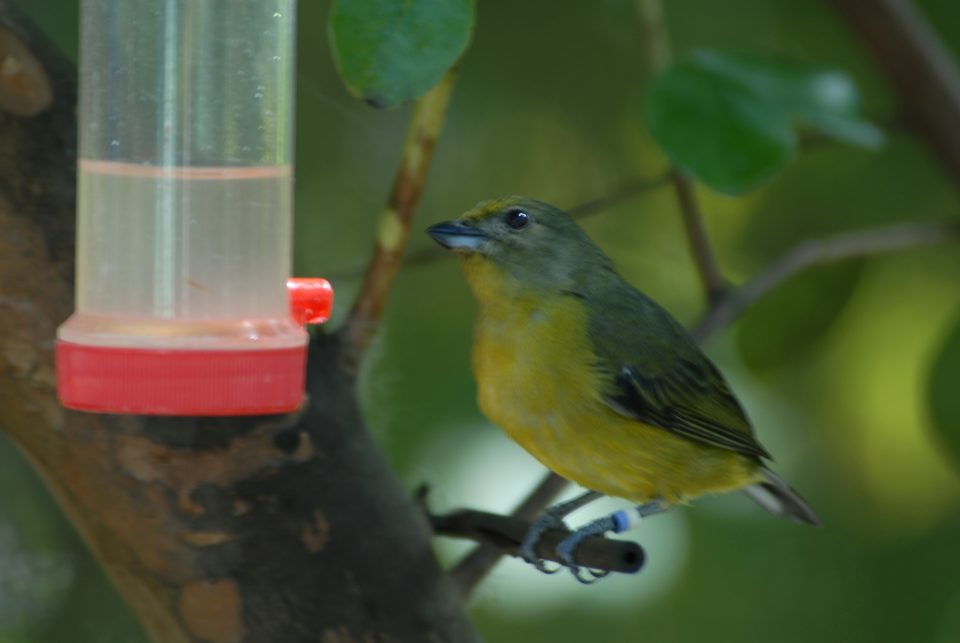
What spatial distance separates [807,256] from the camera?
126 inches

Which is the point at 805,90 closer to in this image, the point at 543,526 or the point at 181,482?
the point at 543,526

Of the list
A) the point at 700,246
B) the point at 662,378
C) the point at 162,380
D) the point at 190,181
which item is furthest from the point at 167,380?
the point at 700,246

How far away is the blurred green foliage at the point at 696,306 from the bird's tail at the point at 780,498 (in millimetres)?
478

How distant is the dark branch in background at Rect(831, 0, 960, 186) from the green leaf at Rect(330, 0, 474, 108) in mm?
1810

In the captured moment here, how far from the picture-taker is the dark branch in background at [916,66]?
11.6 ft

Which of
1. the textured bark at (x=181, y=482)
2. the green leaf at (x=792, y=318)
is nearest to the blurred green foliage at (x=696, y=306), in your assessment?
the green leaf at (x=792, y=318)

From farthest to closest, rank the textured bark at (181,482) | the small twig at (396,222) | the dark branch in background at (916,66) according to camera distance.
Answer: the dark branch in background at (916,66)
the small twig at (396,222)
the textured bark at (181,482)

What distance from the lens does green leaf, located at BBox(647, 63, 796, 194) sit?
2.63 metres

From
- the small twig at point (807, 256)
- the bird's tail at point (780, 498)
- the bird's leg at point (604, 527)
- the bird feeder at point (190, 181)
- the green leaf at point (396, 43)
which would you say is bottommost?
the bird's tail at point (780, 498)

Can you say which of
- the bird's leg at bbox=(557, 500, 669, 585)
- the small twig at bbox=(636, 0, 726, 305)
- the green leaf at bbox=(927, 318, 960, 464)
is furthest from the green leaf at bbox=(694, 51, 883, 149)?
the bird's leg at bbox=(557, 500, 669, 585)

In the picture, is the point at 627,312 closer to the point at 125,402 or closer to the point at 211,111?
the point at 211,111

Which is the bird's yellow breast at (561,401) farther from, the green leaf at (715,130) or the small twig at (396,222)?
the green leaf at (715,130)

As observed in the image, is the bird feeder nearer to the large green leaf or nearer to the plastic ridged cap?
the plastic ridged cap

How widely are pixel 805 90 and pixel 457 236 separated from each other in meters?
0.77
